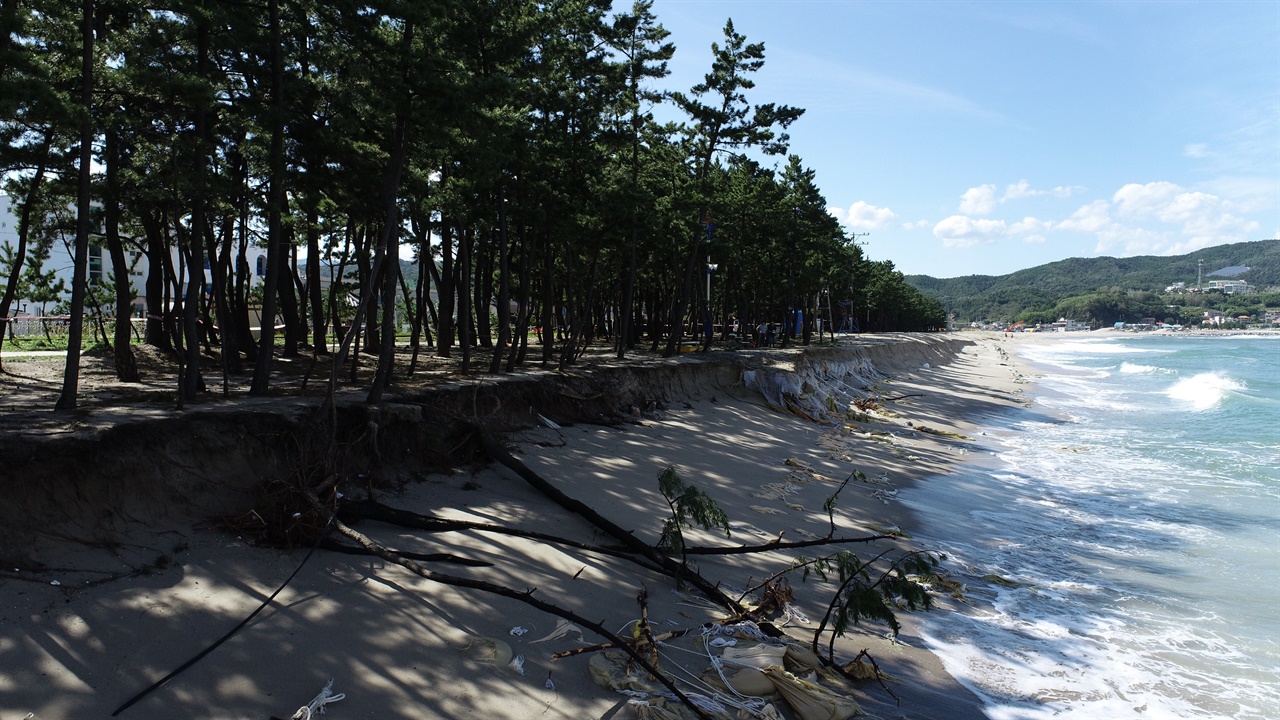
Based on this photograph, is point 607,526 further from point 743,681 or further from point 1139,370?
point 1139,370

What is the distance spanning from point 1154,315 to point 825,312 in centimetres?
17360

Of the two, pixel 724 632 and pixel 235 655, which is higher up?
pixel 235 655

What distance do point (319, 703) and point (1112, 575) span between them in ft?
29.9

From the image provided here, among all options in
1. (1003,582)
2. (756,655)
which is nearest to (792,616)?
(756,655)

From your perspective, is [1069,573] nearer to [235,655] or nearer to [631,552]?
[631,552]

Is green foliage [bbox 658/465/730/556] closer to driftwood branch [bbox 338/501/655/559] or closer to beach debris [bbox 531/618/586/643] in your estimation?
driftwood branch [bbox 338/501/655/559]

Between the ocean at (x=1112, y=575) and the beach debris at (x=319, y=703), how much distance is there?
15.9 ft

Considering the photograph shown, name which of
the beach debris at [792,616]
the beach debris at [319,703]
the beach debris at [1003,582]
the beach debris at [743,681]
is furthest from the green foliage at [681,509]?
the beach debris at [1003,582]

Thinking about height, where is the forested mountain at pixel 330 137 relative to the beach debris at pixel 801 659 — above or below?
above

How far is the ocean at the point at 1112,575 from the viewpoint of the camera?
239 inches

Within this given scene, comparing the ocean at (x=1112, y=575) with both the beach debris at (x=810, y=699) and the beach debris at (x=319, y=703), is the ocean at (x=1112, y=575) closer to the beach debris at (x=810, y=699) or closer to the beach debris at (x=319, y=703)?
the beach debris at (x=810, y=699)

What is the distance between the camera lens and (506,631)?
545 centimetres

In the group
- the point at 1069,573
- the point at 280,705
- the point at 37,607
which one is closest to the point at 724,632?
the point at 280,705

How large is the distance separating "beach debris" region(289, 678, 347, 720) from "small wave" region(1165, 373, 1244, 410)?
3392 cm
